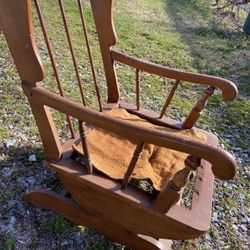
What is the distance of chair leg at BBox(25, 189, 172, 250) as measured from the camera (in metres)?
1.59

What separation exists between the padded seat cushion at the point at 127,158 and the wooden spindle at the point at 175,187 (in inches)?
4.6

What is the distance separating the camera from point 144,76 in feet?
11.3

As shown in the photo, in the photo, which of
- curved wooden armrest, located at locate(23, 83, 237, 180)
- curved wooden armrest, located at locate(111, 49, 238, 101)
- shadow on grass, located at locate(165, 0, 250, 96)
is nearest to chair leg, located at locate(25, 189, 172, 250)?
curved wooden armrest, located at locate(23, 83, 237, 180)

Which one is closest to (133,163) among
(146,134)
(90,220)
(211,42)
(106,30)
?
(146,134)

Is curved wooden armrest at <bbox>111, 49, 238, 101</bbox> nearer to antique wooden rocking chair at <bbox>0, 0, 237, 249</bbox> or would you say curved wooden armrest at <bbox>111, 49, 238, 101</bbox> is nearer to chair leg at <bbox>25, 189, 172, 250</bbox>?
antique wooden rocking chair at <bbox>0, 0, 237, 249</bbox>

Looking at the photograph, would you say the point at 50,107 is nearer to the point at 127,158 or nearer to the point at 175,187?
the point at 127,158

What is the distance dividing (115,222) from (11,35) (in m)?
0.99

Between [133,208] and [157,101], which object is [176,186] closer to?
[133,208]

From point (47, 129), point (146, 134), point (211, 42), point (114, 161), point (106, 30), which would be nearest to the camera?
point (146, 134)

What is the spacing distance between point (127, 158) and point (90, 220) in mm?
407

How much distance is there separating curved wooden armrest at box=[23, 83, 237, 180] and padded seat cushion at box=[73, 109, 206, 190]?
13.1 inches

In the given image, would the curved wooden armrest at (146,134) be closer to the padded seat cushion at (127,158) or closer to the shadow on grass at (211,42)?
the padded seat cushion at (127,158)

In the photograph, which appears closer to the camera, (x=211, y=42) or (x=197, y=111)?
(x=197, y=111)

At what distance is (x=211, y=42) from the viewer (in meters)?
4.84
